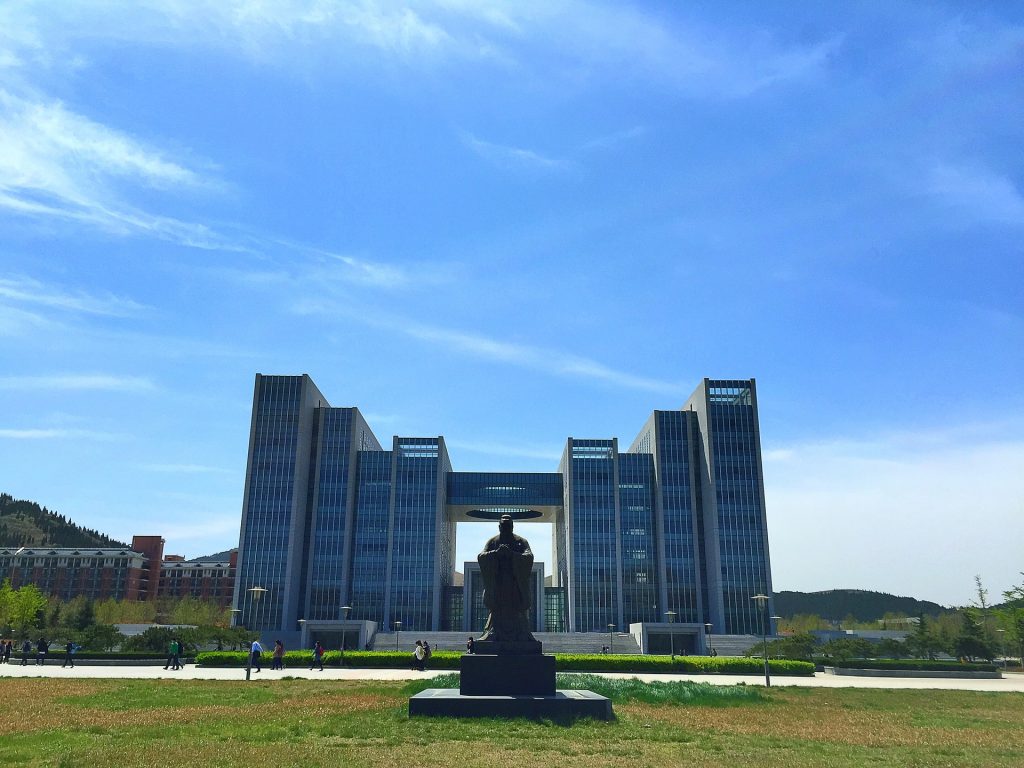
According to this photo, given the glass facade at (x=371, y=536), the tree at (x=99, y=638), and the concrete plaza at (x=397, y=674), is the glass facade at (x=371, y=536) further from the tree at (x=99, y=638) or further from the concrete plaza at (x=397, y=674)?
the concrete plaza at (x=397, y=674)

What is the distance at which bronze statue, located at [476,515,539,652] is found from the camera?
20.0 metres

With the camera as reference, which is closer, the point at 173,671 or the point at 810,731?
the point at 810,731

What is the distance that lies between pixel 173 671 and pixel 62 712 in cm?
2175

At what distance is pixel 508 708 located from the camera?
55.7ft

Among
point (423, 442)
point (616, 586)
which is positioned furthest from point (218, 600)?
point (616, 586)

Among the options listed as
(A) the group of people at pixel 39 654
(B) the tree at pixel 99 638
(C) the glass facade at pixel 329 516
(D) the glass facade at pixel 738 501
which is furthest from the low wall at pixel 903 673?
(C) the glass facade at pixel 329 516

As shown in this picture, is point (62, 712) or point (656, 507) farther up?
point (656, 507)

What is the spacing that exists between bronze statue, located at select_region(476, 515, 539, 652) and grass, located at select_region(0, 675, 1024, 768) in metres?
3.24

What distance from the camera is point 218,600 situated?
488 feet

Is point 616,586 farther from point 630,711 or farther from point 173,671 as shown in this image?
point 630,711

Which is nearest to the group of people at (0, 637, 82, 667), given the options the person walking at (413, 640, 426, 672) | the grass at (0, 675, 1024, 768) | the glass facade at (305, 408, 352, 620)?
the person walking at (413, 640, 426, 672)

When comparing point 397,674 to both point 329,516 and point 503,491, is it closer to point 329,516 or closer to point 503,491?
point 329,516

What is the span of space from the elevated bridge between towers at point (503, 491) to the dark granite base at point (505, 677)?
76.8 metres

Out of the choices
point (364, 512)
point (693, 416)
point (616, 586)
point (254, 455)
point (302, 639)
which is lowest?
point (302, 639)
